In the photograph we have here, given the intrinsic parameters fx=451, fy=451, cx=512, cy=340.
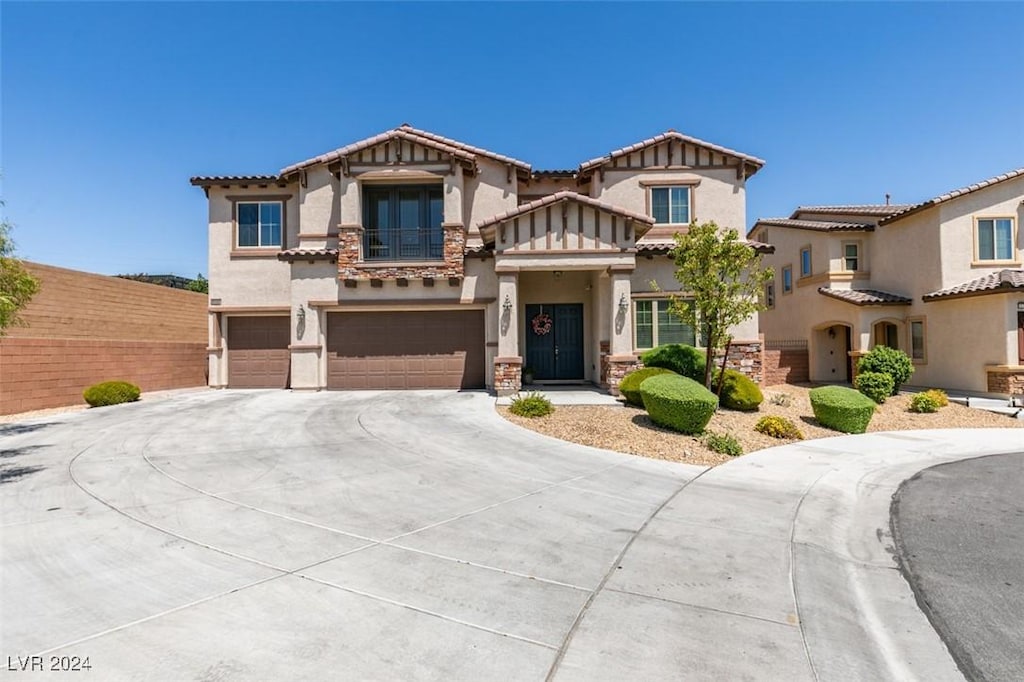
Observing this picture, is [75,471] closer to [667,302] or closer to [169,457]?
[169,457]

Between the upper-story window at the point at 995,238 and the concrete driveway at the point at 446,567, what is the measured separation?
48.3 feet

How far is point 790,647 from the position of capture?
3.31m

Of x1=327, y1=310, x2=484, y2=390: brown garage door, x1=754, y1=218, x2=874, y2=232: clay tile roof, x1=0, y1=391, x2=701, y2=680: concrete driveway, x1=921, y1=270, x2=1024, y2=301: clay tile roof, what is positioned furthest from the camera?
x1=754, y1=218, x2=874, y2=232: clay tile roof

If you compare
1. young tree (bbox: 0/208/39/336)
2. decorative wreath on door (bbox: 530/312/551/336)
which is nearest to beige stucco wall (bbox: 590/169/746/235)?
decorative wreath on door (bbox: 530/312/551/336)

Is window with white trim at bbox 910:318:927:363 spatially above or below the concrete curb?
above

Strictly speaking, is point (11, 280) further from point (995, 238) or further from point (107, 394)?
point (995, 238)

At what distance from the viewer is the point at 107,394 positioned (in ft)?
44.6

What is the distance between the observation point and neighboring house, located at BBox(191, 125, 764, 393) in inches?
620

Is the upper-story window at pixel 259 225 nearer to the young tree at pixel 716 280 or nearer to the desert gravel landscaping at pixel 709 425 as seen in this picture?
the desert gravel landscaping at pixel 709 425

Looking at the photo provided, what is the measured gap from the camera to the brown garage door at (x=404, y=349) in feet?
53.2

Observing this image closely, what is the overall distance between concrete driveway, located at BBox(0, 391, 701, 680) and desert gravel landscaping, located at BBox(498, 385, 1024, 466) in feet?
2.92

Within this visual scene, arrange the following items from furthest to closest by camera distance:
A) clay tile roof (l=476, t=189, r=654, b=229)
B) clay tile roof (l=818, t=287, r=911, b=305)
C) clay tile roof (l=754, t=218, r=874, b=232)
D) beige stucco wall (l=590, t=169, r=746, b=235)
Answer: clay tile roof (l=754, t=218, r=874, b=232) < clay tile roof (l=818, t=287, r=911, b=305) < beige stucco wall (l=590, t=169, r=746, b=235) < clay tile roof (l=476, t=189, r=654, b=229)

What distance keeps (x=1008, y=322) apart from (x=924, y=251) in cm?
385

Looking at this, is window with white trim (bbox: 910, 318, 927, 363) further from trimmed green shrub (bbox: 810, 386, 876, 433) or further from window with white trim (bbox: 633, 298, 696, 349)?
window with white trim (bbox: 633, 298, 696, 349)
